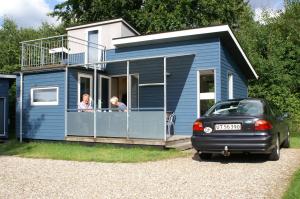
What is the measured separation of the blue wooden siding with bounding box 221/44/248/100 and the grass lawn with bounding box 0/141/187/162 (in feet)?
15.0

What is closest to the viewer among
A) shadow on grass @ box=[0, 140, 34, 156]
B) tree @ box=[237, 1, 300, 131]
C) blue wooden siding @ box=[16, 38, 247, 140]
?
shadow on grass @ box=[0, 140, 34, 156]

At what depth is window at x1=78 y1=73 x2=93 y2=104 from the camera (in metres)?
16.1

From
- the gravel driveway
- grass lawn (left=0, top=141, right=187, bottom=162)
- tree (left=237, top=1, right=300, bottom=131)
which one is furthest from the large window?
tree (left=237, top=1, right=300, bottom=131)

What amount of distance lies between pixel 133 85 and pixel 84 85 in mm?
2173

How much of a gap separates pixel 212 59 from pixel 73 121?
5.85m

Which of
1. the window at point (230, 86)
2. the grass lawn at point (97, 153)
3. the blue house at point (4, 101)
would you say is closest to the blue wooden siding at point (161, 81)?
the window at point (230, 86)

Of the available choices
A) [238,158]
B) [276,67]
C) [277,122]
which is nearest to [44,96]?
[238,158]

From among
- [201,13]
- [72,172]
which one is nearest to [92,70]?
[72,172]

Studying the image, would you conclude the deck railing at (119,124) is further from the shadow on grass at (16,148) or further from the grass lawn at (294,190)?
the grass lawn at (294,190)

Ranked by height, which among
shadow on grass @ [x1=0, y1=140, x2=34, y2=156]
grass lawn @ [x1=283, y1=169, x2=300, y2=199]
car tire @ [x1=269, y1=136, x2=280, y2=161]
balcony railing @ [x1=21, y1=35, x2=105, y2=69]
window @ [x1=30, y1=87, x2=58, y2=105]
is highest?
balcony railing @ [x1=21, y1=35, x2=105, y2=69]

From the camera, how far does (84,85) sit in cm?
1639

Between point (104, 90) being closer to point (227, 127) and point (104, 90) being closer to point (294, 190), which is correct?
point (227, 127)

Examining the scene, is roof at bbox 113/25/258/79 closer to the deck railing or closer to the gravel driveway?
the deck railing

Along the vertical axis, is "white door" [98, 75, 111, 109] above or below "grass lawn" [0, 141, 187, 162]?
above
